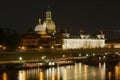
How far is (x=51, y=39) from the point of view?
58375mm

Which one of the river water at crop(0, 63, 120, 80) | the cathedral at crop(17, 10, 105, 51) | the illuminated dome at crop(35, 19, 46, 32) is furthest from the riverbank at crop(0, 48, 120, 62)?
the illuminated dome at crop(35, 19, 46, 32)

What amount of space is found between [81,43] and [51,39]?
8684 millimetres

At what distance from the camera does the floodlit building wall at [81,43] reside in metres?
62.6

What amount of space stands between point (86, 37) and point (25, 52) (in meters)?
27.7

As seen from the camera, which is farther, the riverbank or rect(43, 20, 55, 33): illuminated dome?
rect(43, 20, 55, 33): illuminated dome

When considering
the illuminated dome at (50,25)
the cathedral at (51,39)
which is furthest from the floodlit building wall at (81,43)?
the illuminated dome at (50,25)

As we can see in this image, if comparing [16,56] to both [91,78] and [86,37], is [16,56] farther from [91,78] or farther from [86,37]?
[86,37]

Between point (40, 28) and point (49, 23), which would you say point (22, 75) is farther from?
point (49, 23)

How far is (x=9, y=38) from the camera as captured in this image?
140ft

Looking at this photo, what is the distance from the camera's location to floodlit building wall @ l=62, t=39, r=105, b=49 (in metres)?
62.6

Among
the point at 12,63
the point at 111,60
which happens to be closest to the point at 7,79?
the point at 12,63

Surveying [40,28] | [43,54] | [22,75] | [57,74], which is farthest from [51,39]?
[22,75]

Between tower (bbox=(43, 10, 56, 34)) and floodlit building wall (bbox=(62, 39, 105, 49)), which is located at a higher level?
tower (bbox=(43, 10, 56, 34))

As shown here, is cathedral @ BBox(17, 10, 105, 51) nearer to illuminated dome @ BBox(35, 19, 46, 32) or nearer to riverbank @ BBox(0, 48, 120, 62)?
illuminated dome @ BBox(35, 19, 46, 32)
